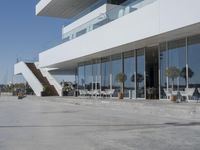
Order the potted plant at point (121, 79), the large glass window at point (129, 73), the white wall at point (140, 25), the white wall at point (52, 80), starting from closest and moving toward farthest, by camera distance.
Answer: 1. the white wall at point (140, 25)
2. the potted plant at point (121, 79)
3. the large glass window at point (129, 73)
4. the white wall at point (52, 80)

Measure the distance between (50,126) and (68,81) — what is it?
36610 millimetres

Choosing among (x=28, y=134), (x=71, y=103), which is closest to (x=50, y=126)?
(x=28, y=134)

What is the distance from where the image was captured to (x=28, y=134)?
1042 centimetres

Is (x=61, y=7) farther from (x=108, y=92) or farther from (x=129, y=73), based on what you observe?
(x=129, y=73)

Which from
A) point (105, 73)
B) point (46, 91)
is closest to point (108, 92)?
point (105, 73)

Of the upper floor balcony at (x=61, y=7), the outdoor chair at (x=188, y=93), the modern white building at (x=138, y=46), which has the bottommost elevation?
the outdoor chair at (x=188, y=93)

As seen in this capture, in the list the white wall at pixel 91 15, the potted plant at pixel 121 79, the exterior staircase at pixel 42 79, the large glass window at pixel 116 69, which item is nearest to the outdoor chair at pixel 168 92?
the potted plant at pixel 121 79

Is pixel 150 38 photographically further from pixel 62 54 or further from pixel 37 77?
pixel 37 77

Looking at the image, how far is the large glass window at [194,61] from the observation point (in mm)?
19172

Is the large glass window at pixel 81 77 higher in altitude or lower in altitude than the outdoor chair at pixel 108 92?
higher

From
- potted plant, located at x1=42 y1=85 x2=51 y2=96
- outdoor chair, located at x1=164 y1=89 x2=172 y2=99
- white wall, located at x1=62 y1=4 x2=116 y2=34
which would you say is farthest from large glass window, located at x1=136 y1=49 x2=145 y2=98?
potted plant, located at x1=42 y1=85 x2=51 y2=96

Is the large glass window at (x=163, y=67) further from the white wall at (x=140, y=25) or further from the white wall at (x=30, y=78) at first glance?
the white wall at (x=30, y=78)

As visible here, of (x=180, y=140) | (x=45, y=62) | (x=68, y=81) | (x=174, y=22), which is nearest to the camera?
(x=180, y=140)

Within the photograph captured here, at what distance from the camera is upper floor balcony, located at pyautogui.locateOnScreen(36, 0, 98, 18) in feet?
122
